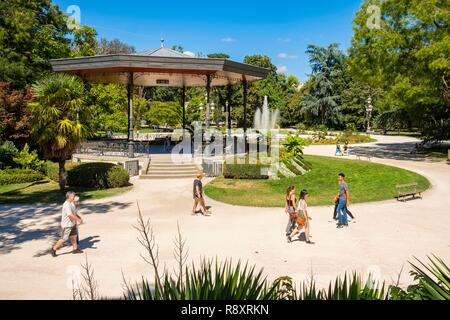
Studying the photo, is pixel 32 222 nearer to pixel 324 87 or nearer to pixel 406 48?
pixel 406 48

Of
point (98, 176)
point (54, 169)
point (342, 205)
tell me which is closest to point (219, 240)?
point (342, 205)

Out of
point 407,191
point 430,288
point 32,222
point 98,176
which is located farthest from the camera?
point 98,176

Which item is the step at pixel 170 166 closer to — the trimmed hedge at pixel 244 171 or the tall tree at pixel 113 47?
the trimmed hedge at pixel 244 171

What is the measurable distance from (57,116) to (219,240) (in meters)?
10.5

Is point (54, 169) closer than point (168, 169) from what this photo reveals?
Yes

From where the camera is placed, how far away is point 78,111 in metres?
18.4

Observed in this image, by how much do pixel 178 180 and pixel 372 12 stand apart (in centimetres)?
2085

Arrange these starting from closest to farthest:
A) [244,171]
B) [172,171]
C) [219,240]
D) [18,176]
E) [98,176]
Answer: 1. [219,240]
2. [98,176]
3. [244,171]
4. [172,171]
5. [18,176]

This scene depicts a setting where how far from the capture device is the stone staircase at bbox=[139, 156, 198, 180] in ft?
74.0

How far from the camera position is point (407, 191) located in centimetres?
1769

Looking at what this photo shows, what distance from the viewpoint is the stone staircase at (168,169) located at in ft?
74.0

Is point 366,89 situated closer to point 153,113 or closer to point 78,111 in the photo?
point 153,113

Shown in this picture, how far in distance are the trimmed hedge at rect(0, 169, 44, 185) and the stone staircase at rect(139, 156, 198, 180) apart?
713 cm

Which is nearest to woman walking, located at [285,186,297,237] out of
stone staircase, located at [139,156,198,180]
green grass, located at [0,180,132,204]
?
green grass, located at [0,180,132,204]
